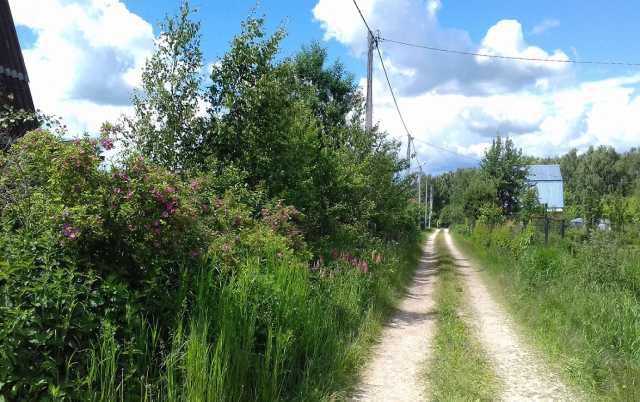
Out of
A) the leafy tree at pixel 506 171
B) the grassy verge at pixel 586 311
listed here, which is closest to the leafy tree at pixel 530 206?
the leafy tree at pixel 506 171

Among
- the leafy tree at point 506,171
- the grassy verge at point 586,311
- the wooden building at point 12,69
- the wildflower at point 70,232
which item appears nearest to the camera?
the wildflower at point 70,232

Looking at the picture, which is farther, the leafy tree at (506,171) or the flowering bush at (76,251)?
the leafy tree at (506,171)

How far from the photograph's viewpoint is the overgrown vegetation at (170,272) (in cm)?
321

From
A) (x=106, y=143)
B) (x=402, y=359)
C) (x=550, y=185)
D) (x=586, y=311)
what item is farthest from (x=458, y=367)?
(x=550, y=185)

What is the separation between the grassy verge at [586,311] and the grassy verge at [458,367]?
0.91m

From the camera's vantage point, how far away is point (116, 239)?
3816 mm

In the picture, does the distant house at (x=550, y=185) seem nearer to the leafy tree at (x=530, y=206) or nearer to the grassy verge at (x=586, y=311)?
the leafy tree at (x=530, y=206)

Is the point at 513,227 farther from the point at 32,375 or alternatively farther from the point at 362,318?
the point at 32,375

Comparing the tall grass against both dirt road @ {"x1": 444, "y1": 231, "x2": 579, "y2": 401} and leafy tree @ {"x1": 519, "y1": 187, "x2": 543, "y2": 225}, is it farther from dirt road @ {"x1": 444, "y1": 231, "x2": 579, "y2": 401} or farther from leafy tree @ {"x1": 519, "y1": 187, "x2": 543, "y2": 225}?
leafy tree @ {"x1": 519, "y1": 187, "x2": 543, "y2": 225}

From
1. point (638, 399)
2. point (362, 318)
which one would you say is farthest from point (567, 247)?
point (638, 399)

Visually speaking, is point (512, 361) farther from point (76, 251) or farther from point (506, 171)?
point (506, 171)

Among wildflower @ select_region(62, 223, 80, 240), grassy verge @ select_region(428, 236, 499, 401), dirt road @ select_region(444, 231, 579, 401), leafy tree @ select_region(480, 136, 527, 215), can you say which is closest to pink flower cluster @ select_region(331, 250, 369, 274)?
grassy verge @ select_region(428, 236, 499, 401)

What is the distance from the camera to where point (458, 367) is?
6.26m

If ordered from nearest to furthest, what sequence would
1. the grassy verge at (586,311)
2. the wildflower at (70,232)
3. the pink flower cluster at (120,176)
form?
1. the wildflower at (70,232)
2. the pink flower cluster at (120,176)
3. the grassy verge at (586,311)
